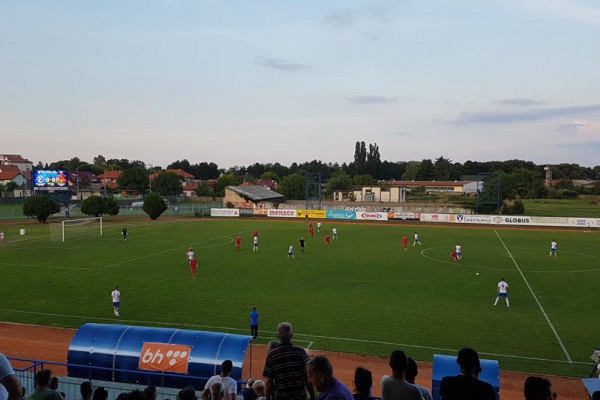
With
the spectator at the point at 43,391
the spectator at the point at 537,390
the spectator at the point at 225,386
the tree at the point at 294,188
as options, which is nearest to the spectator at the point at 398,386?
the spectator at the point at 537,390

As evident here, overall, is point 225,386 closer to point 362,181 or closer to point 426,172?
point 362,181

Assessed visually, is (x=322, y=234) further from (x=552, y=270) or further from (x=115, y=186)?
(x=115, y=186)

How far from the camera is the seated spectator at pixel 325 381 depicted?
4.83 meters

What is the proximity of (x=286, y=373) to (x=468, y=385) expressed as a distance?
2140mm

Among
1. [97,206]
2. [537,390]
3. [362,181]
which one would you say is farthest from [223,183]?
[537,390]

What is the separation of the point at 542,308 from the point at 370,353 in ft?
35.0

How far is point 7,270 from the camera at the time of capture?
32719 mm

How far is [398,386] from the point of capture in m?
5.39

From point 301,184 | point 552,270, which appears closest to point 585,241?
point 552,270

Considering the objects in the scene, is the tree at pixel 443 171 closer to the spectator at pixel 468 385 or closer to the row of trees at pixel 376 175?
the row of trees at pixel 376 175

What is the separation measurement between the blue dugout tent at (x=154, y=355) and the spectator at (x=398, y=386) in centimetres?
822

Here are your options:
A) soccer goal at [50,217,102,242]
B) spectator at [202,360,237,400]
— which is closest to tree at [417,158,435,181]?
soccer goal at [50,217,102,242]

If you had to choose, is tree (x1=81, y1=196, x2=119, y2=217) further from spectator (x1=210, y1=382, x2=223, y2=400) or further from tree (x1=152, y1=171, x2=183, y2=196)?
spectator (x1=210, y1=382, x2=223, y2=400)

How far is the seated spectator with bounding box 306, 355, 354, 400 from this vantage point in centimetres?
483
